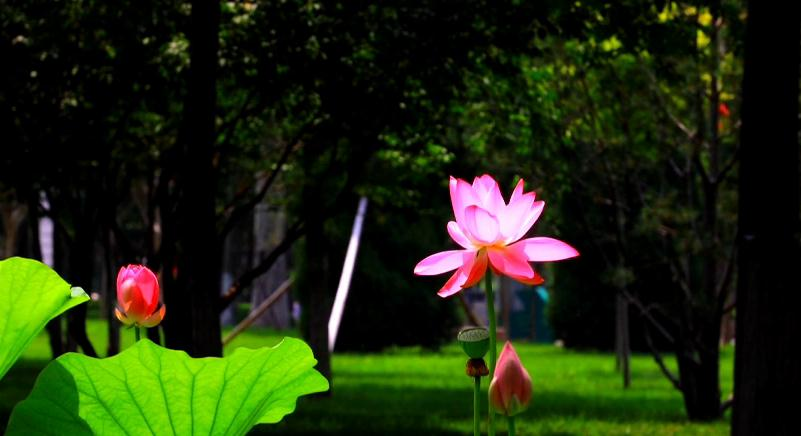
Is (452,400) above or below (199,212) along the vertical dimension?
below

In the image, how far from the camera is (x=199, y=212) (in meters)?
8.97

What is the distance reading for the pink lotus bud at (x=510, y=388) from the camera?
169 centimetres

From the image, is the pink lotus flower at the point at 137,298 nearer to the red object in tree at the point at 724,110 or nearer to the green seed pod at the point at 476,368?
the green seed pod at the point at 476,368

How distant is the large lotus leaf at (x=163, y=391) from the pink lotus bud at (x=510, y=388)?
0.31 metres

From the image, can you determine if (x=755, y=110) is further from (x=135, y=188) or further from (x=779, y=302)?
(x=135, y=188)

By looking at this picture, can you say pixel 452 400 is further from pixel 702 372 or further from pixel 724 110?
pixel 724 110

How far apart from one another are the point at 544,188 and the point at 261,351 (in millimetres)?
12874

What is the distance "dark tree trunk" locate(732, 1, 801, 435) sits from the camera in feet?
24.3

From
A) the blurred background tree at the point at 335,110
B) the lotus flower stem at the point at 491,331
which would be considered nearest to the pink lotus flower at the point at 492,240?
the lotus flower stem at the point at 491,331

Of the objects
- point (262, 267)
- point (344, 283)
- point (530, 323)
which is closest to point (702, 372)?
point (262, 267)

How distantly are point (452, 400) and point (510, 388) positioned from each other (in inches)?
570

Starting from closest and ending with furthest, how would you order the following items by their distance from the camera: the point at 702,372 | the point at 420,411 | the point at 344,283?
the point at 702,372 < the point at 420,411 < the point at 344,283

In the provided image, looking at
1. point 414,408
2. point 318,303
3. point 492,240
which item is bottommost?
point 414,408

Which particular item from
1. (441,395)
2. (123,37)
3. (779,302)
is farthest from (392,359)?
(779,302)
